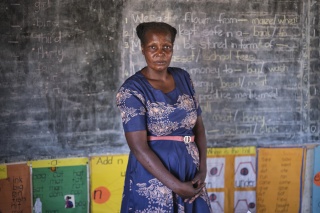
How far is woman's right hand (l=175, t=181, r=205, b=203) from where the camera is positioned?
2307 millimetres

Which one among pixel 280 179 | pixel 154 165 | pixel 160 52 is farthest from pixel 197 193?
pixel 280 179

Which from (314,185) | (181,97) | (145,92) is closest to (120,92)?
(145,92)

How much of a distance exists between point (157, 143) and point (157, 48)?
1.50ft

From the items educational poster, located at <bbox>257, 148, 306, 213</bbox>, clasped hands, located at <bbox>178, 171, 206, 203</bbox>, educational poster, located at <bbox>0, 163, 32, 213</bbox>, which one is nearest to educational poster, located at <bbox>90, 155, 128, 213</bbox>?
educational poster, located at <bbox>0, 163, 32, 213</bbox>

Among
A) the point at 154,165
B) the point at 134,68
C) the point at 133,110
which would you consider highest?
the point at 134,68

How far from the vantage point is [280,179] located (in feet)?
13.9

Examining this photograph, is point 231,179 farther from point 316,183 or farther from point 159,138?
point 159,138

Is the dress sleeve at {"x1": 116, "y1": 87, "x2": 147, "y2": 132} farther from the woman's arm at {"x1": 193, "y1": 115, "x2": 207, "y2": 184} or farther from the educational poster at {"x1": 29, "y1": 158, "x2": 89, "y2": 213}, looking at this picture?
the educational poster at {"x1": 29, "y1": 158, "x2": 89, "y2": 213}

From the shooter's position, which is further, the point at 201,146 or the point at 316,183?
the point at 316,183

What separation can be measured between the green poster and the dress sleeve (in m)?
1.59

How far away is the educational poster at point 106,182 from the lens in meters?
3.84

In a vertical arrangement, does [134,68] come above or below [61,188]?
above

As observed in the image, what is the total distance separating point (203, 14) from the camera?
3984mm

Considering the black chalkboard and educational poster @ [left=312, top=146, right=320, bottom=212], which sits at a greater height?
the black chalkboard
